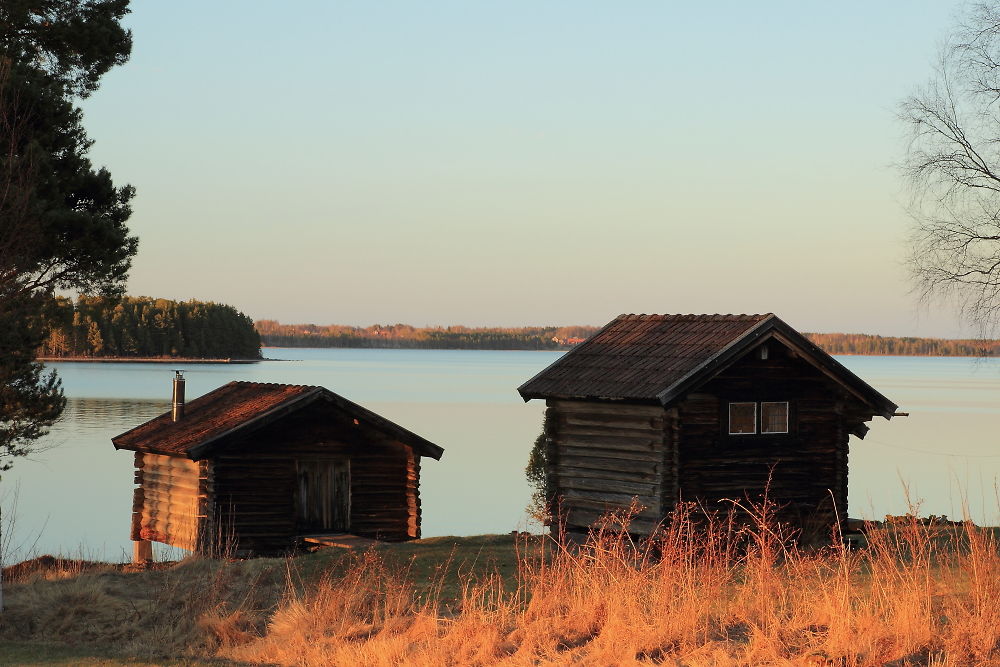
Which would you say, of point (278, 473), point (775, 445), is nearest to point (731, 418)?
point (775, 445)

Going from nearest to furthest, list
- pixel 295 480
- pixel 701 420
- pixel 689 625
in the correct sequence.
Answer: pixel 689 625
pixel 701 420
pixel 295 480

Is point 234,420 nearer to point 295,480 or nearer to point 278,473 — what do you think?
point 278,473

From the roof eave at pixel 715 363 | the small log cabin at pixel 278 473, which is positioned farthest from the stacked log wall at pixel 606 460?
Result: the small log cabin at pixel 278 473

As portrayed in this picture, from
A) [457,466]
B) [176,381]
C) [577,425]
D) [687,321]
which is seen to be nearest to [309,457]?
[176,381]

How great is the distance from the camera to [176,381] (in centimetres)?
3316

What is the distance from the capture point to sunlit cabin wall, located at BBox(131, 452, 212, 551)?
2931 centimetres

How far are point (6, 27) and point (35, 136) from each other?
2793mm

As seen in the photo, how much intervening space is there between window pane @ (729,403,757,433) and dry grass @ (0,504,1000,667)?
19.5 ft

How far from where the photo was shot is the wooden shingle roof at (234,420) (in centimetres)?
2917

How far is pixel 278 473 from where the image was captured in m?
29.8

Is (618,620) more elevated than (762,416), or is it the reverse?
(762,416)

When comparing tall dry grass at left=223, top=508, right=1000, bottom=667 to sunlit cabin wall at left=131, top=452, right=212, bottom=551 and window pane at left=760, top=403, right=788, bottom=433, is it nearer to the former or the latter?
window pane at left=760, top=403, right=788, bottom=433

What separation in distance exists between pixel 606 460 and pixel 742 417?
291 centimetres

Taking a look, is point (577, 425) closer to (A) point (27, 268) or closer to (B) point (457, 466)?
(A) point (27, 268)
